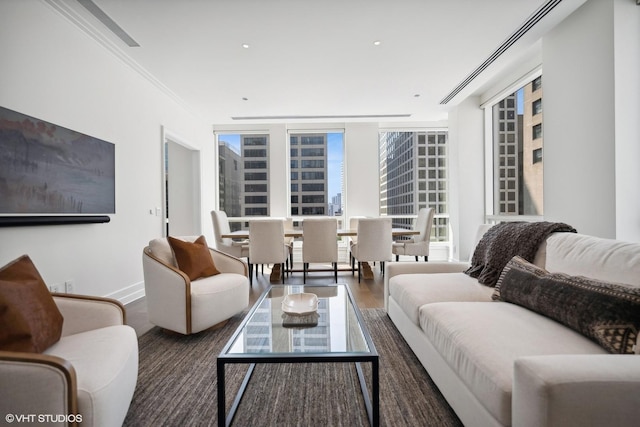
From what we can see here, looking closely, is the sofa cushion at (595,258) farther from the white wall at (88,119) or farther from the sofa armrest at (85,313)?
the white wall at (88,119)

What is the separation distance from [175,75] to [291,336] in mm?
3751

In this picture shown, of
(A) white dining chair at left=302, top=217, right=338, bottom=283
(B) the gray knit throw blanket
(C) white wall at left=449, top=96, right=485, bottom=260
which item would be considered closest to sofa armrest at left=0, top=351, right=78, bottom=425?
(B) the gray knit throw blanket

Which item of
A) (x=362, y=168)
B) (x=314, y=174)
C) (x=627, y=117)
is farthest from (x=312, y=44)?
(x=314, y=174)

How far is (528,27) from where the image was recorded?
118 inches

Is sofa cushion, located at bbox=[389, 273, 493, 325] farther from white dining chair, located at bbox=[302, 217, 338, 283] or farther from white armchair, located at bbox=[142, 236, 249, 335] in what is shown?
white dining chair, located at bbox=[302, 217, 338, 283]

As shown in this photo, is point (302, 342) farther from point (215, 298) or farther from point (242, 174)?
point (242, 174)

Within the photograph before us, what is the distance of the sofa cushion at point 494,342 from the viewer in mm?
1073

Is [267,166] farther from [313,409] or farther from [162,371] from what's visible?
[313,409]

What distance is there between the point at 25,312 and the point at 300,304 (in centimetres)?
129

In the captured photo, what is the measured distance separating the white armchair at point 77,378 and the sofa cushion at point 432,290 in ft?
5.15

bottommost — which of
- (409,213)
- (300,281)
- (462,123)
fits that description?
(300,281)

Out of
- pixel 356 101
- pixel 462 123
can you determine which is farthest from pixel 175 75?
pixel 462 123

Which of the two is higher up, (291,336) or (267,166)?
(267,166)

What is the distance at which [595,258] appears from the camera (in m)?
1.51
